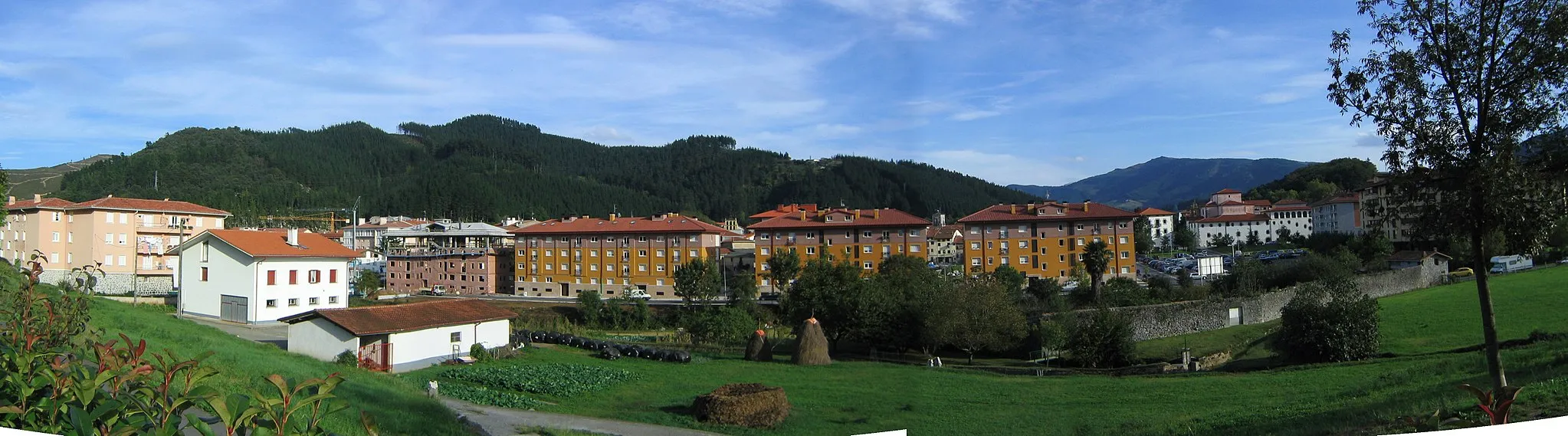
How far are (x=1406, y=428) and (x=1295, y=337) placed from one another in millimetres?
10331

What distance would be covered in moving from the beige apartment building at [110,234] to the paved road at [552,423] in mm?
3690

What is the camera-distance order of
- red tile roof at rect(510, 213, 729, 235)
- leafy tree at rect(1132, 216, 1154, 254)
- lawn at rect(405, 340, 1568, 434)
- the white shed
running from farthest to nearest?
leafy tree at rect(1132, 216, 1154, 254) → red tile roof at rect(510, 213, 729, 235) → the white shed → lawn at rect(405, 340, 1568, 434)

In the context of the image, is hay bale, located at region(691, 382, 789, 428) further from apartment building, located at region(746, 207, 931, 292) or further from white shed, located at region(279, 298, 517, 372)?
apartment building, located at region(746, 207, 931, 292)

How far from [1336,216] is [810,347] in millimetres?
8707

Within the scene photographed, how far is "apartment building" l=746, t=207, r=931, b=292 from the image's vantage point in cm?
3328

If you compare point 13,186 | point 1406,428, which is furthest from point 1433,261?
point 13,186

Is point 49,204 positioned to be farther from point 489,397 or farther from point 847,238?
point 847,238

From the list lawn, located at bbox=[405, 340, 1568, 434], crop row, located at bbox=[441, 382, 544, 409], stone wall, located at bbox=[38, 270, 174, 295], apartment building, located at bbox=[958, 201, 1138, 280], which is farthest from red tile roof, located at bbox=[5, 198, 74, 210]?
apartment building, located at bbox=[958, 201, 1138, 280]

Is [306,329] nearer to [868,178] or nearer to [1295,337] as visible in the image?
[868,178]

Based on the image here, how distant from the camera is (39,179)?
983 cm

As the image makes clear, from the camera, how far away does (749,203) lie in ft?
80.7

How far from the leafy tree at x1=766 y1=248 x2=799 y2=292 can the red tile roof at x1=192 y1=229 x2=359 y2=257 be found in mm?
16203

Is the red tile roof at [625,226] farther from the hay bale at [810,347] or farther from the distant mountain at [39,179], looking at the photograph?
the distant mountain at [39,179]

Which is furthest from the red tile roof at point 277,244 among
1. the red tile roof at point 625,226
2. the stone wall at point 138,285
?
the red tile roof at point 625,226
